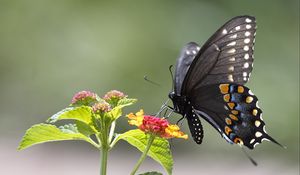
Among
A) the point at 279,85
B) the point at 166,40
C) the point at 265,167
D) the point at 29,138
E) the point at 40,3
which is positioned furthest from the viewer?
the point at 40,3

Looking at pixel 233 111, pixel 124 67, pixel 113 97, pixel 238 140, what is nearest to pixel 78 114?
pixel 113 97

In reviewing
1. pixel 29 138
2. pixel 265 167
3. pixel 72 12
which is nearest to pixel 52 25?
pixel 72 12

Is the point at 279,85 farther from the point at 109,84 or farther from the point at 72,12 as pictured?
the point at 72,12

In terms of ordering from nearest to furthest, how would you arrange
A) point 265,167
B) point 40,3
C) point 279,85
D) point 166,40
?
point 265,167 < point 279,85 < point 166,40 < point 40,3

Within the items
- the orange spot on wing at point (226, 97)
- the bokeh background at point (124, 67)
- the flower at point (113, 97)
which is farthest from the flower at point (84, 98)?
the bokeh background at point (124, 67)

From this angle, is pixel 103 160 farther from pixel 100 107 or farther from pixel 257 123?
pixel 257 123

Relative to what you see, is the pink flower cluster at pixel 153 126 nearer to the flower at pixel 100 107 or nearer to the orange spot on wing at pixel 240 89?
the flower at pixel 100 107
